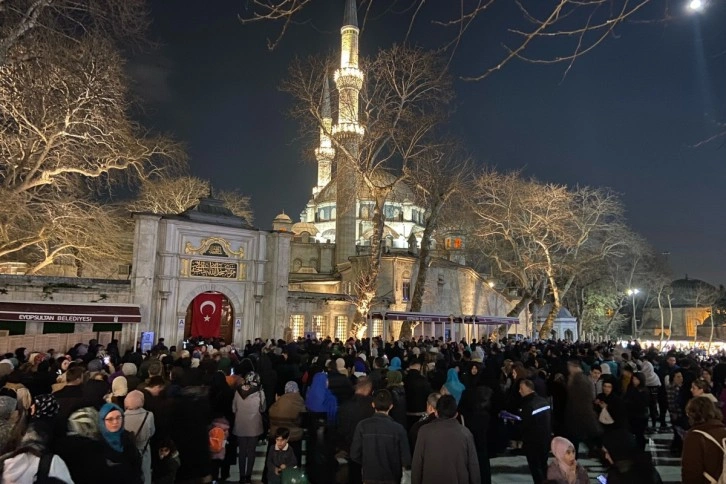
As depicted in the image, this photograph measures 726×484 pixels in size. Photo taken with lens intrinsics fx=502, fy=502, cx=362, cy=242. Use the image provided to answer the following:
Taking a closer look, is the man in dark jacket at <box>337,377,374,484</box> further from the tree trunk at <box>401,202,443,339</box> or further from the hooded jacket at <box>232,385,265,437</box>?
the tree trunk at <box>401,202,443,339</box>

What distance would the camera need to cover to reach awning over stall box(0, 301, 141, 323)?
1288 centimetres

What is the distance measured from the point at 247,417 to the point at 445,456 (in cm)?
316

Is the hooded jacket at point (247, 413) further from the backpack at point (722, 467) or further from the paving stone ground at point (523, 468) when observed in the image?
the backpack at point (722, 467)

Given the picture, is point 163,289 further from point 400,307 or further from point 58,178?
point 400,307

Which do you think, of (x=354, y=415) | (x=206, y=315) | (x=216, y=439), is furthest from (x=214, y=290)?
(x=354, y=415)

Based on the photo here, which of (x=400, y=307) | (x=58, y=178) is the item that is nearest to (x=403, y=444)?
(x=58, y=178)

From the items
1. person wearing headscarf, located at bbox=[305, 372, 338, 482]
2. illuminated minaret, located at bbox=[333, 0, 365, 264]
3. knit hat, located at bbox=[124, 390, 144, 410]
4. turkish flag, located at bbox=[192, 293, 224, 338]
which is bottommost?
person wearing headscarf, located at bbox=[305, 372, 338, 482]

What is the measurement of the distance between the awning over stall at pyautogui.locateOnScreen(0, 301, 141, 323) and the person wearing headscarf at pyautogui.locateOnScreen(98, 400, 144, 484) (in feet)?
37.3

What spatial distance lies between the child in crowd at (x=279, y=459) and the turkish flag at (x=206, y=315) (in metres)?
16.0

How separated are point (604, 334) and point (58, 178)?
42028 mm

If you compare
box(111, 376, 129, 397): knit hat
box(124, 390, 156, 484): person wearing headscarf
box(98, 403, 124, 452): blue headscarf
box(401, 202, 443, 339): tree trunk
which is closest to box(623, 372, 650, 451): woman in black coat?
box(124, 390, 156, 484): person wearing headscarf

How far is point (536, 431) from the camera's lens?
560cm

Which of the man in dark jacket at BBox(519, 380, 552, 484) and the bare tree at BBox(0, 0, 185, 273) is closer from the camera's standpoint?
the man in dark jacket at BBox(519, 380, 552, 484)

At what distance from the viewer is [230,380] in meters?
7.14
